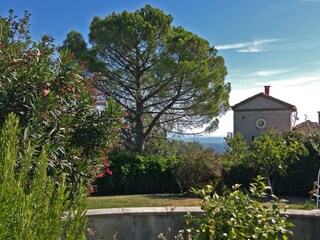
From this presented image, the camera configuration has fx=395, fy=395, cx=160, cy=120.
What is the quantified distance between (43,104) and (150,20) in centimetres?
1554

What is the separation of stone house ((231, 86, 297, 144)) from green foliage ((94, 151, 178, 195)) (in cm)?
1565

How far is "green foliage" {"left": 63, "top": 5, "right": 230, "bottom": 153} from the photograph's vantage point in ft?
58.3

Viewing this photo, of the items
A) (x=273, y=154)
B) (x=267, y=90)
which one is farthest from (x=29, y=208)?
(x=267, y=90)

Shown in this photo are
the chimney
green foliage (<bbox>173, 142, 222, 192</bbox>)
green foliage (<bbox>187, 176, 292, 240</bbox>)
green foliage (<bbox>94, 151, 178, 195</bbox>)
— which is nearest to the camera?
green foliage (<bbox>187, 176, 292, 240</bbox>)

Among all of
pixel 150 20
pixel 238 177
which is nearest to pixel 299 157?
pixel 238 177

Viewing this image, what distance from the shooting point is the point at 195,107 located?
18719 mm

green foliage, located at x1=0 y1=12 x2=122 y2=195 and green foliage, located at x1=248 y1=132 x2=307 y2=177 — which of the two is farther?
green foliage, located at x1=248 y1=132 x2=307 y2=177

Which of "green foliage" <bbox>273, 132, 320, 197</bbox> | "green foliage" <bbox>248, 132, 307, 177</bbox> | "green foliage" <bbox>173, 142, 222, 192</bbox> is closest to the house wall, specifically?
"green foliage" <bbox>273, 132, 320, 197</bbox>

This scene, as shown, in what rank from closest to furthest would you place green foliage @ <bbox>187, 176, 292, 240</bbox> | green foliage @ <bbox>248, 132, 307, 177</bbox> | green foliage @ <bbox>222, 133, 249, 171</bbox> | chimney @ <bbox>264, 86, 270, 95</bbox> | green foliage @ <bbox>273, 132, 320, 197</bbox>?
1. green foliage @ <bbox>187, 176, 292, 240</bbox>
2. green foliage @ <bbox>248, 132, 307, 177</bbox>
3. green foliage @ <bbox>273, 132, 320, 197</bbox>
4. green foliage @ <bbox>222, 133, 249, 171</bbox>
5. chimney @ <bbox>264, 86, 270, 95</bbox>

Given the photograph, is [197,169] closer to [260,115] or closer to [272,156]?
[272,156]

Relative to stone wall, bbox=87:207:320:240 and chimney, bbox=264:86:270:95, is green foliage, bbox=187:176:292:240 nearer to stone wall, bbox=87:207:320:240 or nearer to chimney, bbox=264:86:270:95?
stone wall, bbox=87:207:320:240

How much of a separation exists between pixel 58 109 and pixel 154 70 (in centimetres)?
1388

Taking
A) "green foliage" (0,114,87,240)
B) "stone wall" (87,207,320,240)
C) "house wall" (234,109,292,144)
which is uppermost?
"house wall" (234,109,292,144)

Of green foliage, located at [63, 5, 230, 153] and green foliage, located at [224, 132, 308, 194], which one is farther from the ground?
green foliage, located at [63, 5, 230, 153]
